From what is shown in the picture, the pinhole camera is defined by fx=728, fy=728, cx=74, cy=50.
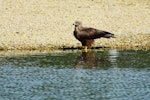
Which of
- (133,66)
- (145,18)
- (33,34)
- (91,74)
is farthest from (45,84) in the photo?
(145,18)

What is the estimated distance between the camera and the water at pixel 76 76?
19.3 m

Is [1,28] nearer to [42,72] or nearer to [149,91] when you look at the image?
[42,72]

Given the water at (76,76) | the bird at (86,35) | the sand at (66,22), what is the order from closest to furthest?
the water at (76,76) → the bird at (86,35) → the sand at (66,22)

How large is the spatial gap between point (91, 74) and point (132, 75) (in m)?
1.27

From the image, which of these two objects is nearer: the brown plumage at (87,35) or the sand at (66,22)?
the brown plumage at (87,35)

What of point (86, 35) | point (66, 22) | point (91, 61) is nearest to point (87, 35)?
point (86, 35)

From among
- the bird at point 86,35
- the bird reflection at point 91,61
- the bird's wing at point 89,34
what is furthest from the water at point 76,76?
the bird's wing at point 89,34

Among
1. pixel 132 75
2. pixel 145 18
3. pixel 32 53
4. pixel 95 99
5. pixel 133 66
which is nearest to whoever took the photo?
pixel 95 99

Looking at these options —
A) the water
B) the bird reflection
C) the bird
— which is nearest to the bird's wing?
the bird

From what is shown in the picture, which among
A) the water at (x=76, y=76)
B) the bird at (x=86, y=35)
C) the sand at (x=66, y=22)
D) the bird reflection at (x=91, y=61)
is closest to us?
the water at (x=76, y=76)

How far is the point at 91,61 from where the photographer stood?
25.1 m

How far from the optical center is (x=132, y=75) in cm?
2222

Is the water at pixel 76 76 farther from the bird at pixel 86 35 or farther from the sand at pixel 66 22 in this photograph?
the sand at pixel 66 22

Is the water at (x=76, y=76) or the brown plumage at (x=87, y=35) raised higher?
the brown plumage at (x=87, y=35)
